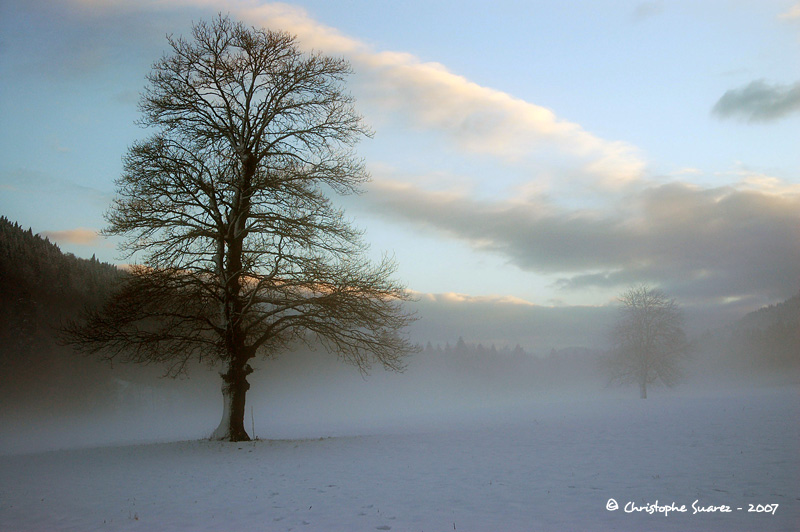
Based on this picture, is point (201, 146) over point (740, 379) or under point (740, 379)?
over

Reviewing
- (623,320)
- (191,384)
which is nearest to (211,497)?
(623,320)

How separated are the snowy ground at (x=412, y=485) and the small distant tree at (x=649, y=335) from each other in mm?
32014

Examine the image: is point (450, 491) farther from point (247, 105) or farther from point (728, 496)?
point (247, 105)

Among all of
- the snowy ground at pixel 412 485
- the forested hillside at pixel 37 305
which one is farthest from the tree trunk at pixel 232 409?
the forested hillside at pixel 37 305

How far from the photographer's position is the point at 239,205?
17.1m

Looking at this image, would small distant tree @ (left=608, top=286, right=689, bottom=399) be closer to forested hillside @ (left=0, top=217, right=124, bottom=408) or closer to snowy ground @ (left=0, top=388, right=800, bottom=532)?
snowy ground @ (left=0, top=388, right=800, bottom=532)

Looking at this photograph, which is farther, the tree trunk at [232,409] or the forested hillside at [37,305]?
the forested hillside at [37,305]

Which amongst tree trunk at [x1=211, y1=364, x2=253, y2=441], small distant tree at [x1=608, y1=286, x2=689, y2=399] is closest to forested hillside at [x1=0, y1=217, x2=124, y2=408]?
tree trunk at [x1=211, y1=364, x2=253, y2=441]

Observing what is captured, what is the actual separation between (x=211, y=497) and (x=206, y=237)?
1038 centimetres

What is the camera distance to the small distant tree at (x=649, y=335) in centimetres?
4700

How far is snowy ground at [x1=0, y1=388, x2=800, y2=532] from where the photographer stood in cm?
744

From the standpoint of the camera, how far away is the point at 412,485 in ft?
32.9

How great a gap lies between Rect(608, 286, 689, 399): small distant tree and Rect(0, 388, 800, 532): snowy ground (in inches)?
1260

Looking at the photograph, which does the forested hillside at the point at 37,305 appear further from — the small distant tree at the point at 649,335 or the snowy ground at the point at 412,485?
the small distant tree at the point at 649,335
